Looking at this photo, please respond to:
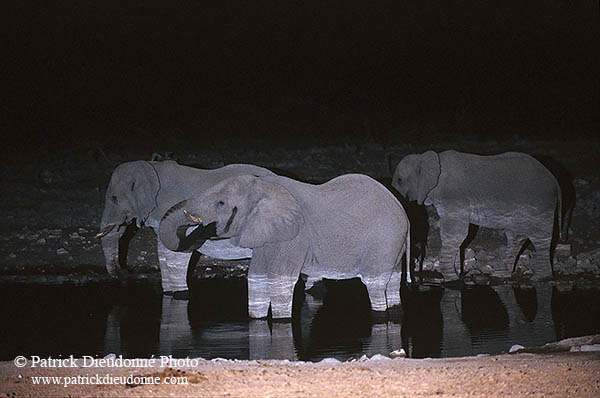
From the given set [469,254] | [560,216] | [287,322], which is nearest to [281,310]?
[287,322]

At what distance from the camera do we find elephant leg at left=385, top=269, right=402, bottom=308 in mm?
9331

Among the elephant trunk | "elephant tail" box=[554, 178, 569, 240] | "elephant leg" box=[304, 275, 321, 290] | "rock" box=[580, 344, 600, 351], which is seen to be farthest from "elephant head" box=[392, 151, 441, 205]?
"rock" box=[580, 344, 600, 351]

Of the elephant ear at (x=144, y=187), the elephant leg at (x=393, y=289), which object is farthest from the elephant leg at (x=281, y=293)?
the elephant ear at (x=144, y=187)

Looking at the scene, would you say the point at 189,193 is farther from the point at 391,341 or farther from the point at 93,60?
the point at 93,60

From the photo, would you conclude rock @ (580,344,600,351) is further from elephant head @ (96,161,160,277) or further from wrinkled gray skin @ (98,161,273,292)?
elephant head @ (96,161,160,277)

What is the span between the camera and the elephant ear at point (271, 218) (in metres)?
8.81

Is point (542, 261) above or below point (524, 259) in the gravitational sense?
above

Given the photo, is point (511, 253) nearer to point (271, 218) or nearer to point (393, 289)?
point (393, 289)

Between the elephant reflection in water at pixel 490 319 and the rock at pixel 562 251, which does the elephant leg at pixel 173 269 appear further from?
the rock at pixel 562 251

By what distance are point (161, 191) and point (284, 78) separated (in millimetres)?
25088

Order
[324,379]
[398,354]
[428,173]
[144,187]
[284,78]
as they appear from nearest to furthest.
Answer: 1. [324,379]
2. [398,354]
3. [144,187]
4. [428,173]
5. [284,78]

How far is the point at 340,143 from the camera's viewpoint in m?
24.4

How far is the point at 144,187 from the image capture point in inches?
416

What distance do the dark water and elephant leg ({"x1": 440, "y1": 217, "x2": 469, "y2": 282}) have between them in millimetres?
587
